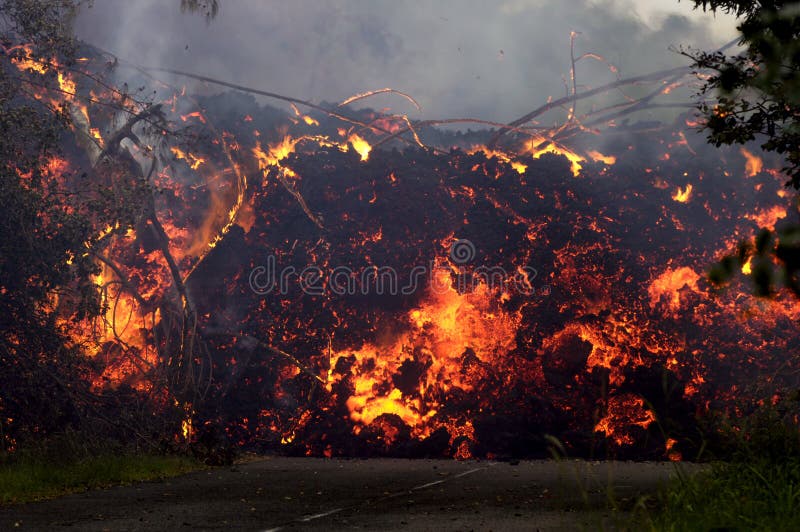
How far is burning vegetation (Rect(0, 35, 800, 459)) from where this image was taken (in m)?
22.2

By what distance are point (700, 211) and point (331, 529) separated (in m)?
20.9

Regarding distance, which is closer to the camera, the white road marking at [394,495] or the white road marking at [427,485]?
the white road marking at [394,495]

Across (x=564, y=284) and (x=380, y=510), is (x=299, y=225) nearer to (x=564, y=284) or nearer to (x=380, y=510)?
(x=564, y=284)

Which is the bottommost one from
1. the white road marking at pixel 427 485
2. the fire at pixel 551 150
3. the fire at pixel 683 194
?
the white road marking at pixel 427 485

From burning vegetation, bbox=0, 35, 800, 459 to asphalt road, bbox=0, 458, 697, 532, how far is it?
470 cm

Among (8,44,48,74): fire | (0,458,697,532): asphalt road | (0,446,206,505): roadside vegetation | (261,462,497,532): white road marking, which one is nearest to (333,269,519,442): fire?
(261,462,497,532): white road marking

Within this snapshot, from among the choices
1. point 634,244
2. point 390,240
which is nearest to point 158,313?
point 390,240

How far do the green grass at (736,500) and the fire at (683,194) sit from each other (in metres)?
18.2

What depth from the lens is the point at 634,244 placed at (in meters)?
25.1

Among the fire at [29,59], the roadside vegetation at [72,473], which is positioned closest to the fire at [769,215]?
the roadside vegetation at [72,473]

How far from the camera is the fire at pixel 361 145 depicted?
2844 centimetres

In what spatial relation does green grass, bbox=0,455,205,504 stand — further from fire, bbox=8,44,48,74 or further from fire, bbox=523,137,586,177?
fire, bbox=523,137,586,177

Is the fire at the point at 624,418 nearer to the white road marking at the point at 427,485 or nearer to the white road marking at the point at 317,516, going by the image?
the white road marking at the point at 427,485

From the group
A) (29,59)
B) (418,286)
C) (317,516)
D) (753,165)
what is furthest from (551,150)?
(317,516)
